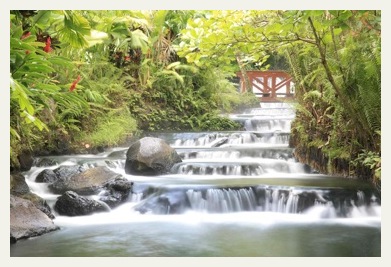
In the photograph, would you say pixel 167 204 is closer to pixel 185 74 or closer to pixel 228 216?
pixel 228 216

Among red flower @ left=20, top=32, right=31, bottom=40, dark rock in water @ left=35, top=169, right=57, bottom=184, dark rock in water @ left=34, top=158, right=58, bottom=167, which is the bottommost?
dark rock in water @ left=35, top=169, right=57, bottom=184

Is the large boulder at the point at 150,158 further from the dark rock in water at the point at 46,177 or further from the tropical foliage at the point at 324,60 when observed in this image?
the tropical foliage at the point at 324,60

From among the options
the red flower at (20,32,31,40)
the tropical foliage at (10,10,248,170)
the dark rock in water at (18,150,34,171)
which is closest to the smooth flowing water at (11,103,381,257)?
the dark rock in water at (18,150,34,171)

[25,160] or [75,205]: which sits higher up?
[25,160]

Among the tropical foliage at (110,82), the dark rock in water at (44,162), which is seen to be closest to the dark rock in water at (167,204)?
the tropical foliage at (110,82)

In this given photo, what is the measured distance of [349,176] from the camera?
548 centimetres

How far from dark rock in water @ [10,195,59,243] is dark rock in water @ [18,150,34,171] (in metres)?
2.03

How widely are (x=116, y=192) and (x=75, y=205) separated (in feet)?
1.79

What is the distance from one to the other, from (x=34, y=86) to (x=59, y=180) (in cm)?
222

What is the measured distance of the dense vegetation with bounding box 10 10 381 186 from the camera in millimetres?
3226

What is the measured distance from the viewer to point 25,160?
Result: 5938mm

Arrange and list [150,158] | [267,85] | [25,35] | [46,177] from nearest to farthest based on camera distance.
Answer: [25,35]
[46,177]
[150,158]
[267,85]

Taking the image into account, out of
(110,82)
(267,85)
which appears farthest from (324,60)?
(267,85)

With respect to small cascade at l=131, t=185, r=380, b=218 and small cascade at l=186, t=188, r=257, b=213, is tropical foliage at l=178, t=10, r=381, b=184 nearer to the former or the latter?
small cascade at l=131, t=185, r=380, b=218
